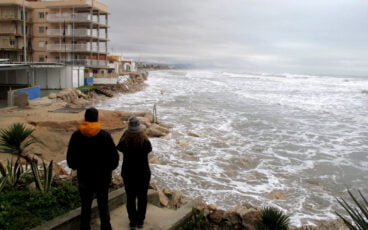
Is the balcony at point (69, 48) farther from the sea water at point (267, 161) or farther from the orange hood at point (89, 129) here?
the orange hood at point (89, 129)

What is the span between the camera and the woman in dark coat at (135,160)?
4680 millimetres

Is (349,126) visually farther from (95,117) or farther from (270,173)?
(95,117)

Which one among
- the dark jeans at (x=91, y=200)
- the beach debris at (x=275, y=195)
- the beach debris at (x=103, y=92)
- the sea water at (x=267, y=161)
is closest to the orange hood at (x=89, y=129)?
the dark jeans at (x=91, y=200)

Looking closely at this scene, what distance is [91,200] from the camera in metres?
4.60

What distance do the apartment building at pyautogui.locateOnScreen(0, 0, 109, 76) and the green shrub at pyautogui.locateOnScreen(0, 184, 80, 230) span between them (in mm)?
36151

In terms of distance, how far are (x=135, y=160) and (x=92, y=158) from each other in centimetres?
64

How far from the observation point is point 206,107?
95.5 feet

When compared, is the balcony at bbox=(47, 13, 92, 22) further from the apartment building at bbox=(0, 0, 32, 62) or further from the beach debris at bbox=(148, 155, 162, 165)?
the beach debris at bbox=(148, 155, 162, 165)

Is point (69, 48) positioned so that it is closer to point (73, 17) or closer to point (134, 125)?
point (73, 17)

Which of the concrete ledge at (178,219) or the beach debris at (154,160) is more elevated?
the concrete ledge at (178,219)

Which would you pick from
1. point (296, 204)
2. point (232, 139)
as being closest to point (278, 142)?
point (232, 139)

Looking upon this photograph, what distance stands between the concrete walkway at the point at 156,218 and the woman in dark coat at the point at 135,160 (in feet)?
1.37

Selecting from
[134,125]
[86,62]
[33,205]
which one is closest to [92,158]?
[134,125]

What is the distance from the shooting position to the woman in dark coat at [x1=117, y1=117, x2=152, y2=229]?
4.68 m
